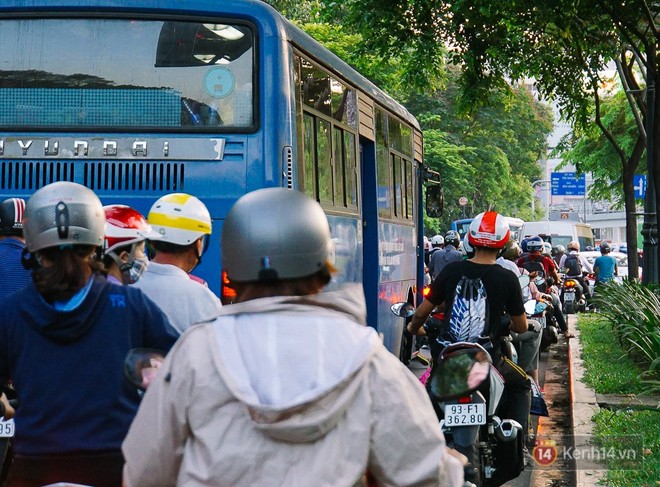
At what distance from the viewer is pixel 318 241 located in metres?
2.50

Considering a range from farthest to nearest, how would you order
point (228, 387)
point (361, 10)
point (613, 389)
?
point (361, 10), point (613, 389), point (228, 387)

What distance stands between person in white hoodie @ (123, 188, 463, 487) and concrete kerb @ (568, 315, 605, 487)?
201 inches

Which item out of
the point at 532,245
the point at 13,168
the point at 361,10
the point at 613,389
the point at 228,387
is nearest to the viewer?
the point at 228,387

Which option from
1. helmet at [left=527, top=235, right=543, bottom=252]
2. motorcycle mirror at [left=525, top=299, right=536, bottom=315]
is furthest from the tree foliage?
motorcycle mirror at [left=525, top=299, right=536, bottom=315]

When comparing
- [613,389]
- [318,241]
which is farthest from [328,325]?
[613,389]

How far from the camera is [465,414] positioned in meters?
5.90

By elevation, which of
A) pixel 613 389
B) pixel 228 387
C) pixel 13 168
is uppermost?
pixel 13 168

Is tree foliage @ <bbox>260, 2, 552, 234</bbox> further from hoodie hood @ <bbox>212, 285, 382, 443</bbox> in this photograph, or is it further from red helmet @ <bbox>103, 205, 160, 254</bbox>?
hoodie hood @ <bbox>212, 285, 382, 443</bbox>

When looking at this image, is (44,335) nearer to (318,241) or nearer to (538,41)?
(318,241)

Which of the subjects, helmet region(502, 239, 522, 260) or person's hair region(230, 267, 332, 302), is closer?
person's hair region(230, 267, 332, 302)

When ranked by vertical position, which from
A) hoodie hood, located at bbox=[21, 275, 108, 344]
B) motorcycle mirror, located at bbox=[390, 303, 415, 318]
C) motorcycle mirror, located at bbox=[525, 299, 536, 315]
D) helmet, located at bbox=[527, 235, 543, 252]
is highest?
helmet, located at bbox=[527, 235, 543, 252]

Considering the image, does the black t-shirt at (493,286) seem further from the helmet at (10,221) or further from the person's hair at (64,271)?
the person's hair at (64,271)

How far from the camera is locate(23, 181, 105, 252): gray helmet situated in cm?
351

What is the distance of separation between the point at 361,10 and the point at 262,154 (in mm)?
10288
